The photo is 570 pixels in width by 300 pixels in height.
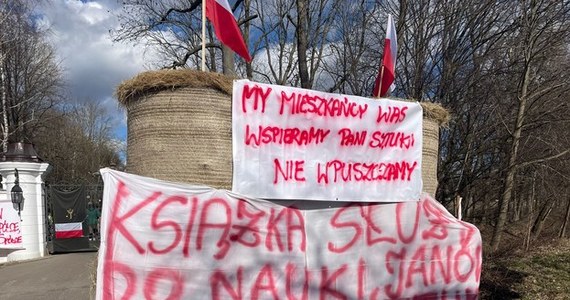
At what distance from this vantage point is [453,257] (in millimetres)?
4613

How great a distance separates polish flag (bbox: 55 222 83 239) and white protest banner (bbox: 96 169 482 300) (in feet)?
38.5

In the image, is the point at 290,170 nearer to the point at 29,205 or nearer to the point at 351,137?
the point at 351,137

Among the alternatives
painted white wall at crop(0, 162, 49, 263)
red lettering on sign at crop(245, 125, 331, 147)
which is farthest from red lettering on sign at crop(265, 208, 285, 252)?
painted white wall at crop(0, 162, 49, 263)

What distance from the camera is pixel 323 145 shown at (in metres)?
4.04

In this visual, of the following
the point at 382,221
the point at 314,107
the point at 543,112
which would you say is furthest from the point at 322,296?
the point at 543,112

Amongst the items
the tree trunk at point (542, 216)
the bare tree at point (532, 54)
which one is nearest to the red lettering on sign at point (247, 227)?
the bare tree at point (532, 54)

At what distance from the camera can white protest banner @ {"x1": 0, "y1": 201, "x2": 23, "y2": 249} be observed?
1240 centimetres

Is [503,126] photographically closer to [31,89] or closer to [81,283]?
[81,283]

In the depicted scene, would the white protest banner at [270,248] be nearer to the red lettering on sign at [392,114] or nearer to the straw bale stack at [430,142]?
the straw bale stack at [430,142]

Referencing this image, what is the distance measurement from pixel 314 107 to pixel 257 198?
34.8 inches

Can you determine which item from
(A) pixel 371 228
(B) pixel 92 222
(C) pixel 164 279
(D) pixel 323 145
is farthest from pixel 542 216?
(C) pixel 164 279

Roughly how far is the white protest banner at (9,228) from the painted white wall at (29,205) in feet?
0.39

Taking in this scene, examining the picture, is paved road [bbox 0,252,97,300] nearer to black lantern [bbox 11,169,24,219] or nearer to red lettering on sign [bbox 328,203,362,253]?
black lantern [bbox 11,169,24,219]

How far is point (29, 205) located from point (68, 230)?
1651 millimetres
